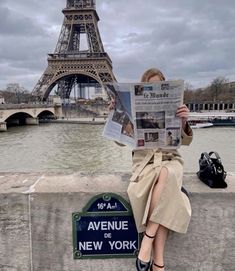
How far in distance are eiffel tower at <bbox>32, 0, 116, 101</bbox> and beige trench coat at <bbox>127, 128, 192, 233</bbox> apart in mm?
47640

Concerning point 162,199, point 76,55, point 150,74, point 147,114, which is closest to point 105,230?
point 162,199

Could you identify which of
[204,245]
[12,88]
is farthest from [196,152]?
[12,88]

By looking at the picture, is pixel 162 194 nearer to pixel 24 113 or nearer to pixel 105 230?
pixel 105 230

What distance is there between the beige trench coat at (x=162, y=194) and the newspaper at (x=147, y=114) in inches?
3.3

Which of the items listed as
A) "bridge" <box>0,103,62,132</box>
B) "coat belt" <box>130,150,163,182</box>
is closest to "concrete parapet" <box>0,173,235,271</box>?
"coat belt" <box>130,150,163,182</box>

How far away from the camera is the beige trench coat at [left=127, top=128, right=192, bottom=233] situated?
5.93 ft

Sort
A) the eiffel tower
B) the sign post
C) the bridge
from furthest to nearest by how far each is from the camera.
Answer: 1. the eiffel tower
2. the bridge
3. the sign post

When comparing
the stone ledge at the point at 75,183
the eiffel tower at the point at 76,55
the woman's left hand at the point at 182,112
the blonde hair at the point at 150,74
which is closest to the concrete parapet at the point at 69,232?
the stone ledge at the point at 75,183

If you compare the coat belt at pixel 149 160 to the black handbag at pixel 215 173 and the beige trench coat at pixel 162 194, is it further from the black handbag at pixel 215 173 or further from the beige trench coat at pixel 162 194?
the black handbag at pixel 215 173

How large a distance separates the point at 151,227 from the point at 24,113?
44250 millimetres

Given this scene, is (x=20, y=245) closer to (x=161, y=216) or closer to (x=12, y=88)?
(x=161, y=216)

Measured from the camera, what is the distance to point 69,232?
2055mm

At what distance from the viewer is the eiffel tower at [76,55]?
1998 inches

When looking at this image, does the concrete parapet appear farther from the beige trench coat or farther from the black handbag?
the beige trench coat
